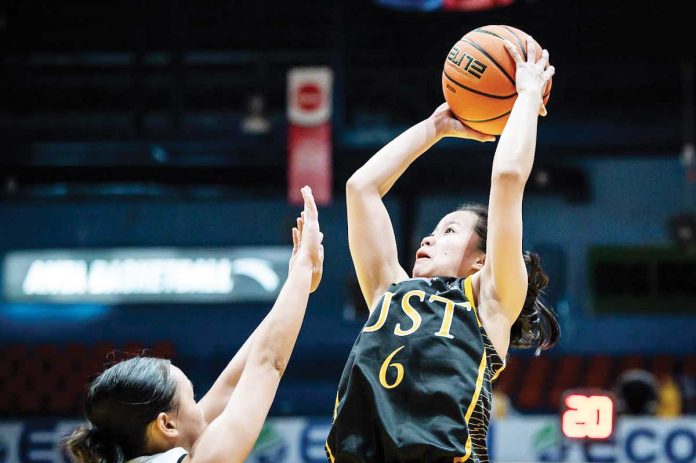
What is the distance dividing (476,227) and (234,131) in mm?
8140

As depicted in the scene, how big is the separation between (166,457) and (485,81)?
4.17 ft

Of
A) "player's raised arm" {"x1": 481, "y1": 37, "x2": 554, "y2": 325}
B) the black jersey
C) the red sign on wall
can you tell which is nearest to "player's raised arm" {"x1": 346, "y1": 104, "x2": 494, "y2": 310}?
the black jersey

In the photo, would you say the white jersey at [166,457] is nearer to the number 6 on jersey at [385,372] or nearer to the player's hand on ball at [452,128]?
the number 6 on jersey at [385,372]

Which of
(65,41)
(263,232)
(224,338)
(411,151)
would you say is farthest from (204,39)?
(411,151)

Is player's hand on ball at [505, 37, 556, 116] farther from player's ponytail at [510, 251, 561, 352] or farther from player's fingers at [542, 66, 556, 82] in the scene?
player's ponytail at [510, 251, 561, 352]

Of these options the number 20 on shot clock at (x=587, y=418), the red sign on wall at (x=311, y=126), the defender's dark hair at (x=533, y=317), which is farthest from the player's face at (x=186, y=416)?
the red sign on wall at (x=311, y=126)

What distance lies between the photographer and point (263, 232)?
13766mm

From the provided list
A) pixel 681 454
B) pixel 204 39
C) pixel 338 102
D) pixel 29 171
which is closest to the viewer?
pixel 681 454

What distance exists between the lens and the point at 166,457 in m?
2.18

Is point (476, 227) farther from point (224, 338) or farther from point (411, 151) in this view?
point (224, 338)

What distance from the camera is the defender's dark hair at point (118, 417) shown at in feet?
7.20

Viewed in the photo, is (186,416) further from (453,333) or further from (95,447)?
(453,333)

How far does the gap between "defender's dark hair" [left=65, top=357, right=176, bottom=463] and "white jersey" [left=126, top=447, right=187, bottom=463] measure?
1.0 inches

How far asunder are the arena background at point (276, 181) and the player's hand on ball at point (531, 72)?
7471mm
